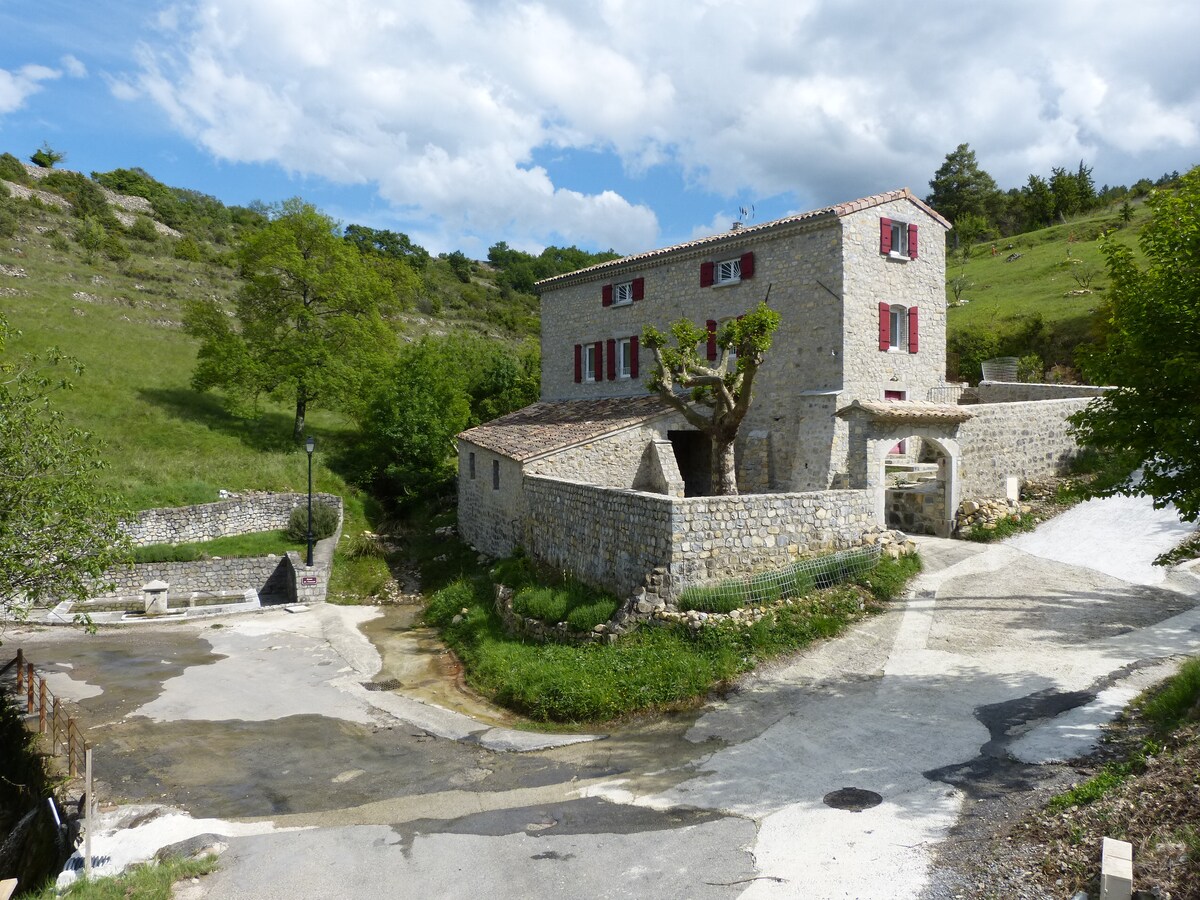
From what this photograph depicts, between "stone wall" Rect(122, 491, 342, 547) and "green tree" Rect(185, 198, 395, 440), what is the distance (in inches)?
217

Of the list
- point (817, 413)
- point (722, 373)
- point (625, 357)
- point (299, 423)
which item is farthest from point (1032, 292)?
point (299, 423)

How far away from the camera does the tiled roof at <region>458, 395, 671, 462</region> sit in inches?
804

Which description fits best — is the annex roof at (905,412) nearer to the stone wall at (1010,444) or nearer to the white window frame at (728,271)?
the stone wall at (1010,444)

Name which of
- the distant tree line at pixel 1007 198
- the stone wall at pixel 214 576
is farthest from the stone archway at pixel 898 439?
the distant tree line at pixel 1007 198

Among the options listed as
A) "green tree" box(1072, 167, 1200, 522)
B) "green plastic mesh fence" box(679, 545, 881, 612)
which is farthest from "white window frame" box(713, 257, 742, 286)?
"green tree" box(1072, 167, 1200, 522)

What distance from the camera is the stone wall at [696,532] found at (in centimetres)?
1309

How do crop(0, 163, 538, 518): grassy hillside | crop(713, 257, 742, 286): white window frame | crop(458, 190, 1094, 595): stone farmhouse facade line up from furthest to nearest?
crop(0, 163, 538, 518): grassy hillside < crop(713, 257, 742, 286): white window frame < crop(458, 190, 1094, 595): stone farmhouse facade

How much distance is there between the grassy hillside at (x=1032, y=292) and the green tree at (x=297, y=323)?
2711cm

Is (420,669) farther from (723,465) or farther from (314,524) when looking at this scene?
(314,524)

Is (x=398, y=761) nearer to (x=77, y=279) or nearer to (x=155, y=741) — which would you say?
(x=155, y=741)

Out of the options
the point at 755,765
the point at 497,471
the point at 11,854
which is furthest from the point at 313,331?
the point at 755,765

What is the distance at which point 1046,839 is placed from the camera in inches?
241

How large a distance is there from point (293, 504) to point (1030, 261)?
5113 cm

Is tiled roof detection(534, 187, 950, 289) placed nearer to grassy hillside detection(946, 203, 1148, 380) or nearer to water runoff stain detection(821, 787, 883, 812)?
grassy hillside detection(946, 203, 1148, 380)
